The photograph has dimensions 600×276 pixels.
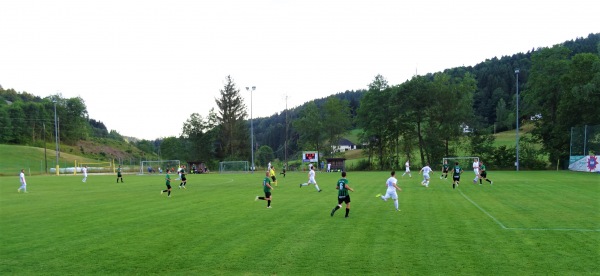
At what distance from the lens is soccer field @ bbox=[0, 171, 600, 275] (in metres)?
8.56

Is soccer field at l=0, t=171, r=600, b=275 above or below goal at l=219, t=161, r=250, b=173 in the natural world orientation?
above

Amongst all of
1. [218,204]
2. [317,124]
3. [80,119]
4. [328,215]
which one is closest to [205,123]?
[317,124]

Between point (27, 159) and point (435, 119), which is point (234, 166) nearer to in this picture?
point (435, 119)

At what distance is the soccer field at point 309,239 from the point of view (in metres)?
8.56

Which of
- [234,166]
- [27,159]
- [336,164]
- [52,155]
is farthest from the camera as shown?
[52,155]

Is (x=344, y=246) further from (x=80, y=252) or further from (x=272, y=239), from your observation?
(x=80, y=252)

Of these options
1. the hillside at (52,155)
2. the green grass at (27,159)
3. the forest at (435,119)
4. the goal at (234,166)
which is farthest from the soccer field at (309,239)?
the green grass at (27,159)

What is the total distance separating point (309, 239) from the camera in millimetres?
11203

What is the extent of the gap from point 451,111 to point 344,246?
60.6m

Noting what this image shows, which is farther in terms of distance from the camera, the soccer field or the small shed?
the small shed

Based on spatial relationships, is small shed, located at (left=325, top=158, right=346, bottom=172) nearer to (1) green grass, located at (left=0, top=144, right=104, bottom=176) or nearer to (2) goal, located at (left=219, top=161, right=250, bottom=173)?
(2) goal, located at (left=219, top=161, right=250, bottom=173)

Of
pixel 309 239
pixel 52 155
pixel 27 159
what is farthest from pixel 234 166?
pixel 309 239

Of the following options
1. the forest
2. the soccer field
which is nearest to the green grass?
the forest

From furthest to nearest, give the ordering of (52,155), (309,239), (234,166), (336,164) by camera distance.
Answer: (52,155) → (234,166) → (336,164) → (309,239)
